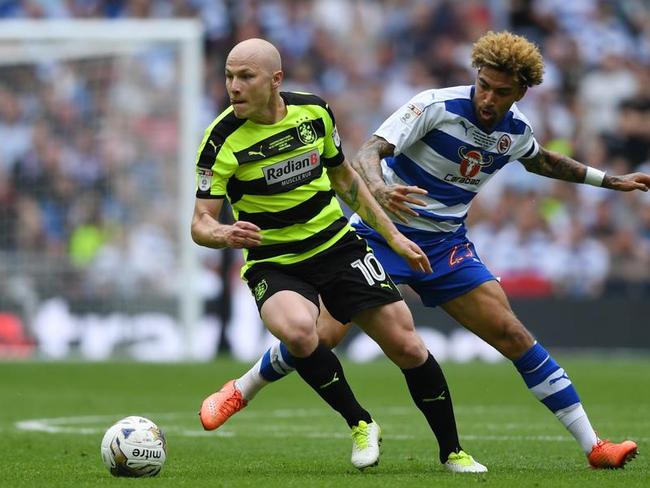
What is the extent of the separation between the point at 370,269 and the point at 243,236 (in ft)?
3.33

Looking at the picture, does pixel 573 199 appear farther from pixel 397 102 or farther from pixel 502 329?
pixel 502 329

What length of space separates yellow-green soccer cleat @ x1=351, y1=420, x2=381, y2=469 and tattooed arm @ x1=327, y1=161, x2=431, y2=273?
94 cm

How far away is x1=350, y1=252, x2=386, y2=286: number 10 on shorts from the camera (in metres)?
7.40

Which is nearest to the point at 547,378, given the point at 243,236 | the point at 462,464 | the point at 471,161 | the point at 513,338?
the point at 513,338

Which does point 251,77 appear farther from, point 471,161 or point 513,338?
point 513,338

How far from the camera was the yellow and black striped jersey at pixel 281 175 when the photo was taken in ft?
23.5

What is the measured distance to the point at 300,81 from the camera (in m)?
22.4

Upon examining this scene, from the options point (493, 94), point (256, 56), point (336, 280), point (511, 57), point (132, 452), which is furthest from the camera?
point (493, 94)

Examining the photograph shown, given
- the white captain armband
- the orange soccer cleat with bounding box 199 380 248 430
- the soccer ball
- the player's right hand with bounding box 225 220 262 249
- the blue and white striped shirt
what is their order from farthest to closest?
1. the white captain armband
2. the orange soccer cleat with bounding box 199 380 248 430
3. the blue and white striped shirt
4. the soccer ball
5. the player's right hand with bounding box 225 220 262 249

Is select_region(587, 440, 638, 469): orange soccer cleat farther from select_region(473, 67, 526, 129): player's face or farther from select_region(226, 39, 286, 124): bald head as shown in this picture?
select_region(226, 39, 286, 124): bald head

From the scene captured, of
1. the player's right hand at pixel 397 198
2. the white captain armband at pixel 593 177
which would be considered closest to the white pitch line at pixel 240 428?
the white captain armband at pixel 593 177

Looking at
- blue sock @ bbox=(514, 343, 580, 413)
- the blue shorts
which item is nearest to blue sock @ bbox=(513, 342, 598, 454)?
blue sock @ bbox=(514, 343, 580, 413)

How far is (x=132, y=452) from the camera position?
7.04 metres

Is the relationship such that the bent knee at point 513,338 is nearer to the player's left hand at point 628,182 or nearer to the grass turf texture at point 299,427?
the grass turf texture at point 299,427
